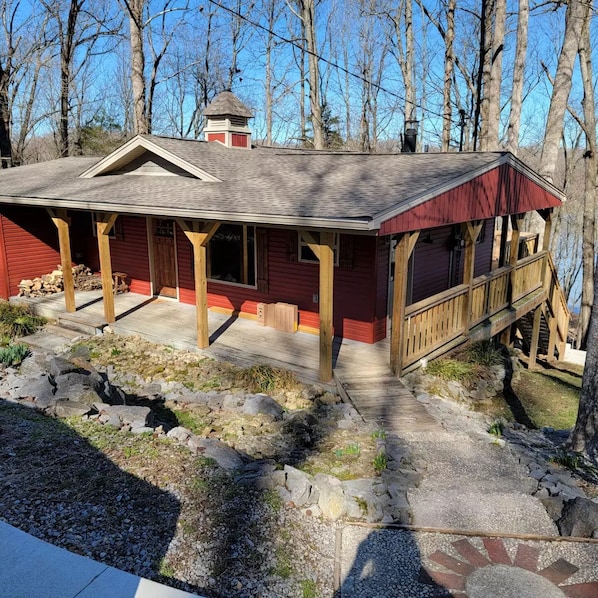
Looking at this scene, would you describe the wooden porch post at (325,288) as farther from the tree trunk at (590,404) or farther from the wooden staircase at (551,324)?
the wooden staircase at (551,324)

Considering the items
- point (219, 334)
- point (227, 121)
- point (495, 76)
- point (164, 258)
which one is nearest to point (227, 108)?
point (227, 121)

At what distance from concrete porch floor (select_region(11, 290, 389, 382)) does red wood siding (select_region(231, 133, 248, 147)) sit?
4636mm

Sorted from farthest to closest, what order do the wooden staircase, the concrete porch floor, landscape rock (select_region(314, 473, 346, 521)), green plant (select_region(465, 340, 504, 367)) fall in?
the wooden staircase → green plant (select_region(465, 340, 504, 367)) → the concrete porch floor → landscape rock (select_region(314, 473, 346, 521))

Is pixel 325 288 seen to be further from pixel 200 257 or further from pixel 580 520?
pixel 580 520

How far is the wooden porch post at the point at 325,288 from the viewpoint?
24.0 feet

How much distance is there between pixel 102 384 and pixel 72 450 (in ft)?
7.11

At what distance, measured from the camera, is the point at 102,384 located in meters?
7.54

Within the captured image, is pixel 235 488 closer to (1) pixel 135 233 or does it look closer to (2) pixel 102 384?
(2) pixel 102 384

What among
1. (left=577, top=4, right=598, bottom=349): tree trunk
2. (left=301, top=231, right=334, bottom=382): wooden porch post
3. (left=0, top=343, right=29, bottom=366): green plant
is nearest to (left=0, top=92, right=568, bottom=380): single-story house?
(left=301, top=231, right=334, bottom=382): wooden porch post

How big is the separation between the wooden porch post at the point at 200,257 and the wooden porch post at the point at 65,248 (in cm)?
351

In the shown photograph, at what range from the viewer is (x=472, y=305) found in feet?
33.6

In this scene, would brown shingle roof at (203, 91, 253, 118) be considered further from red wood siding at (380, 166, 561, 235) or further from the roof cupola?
red wood siding at (380, 166, 561, 235)

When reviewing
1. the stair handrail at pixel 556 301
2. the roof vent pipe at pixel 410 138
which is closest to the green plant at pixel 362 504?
the roof vent pipe at pixel 410 138

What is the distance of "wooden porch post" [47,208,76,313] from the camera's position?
432 inches
